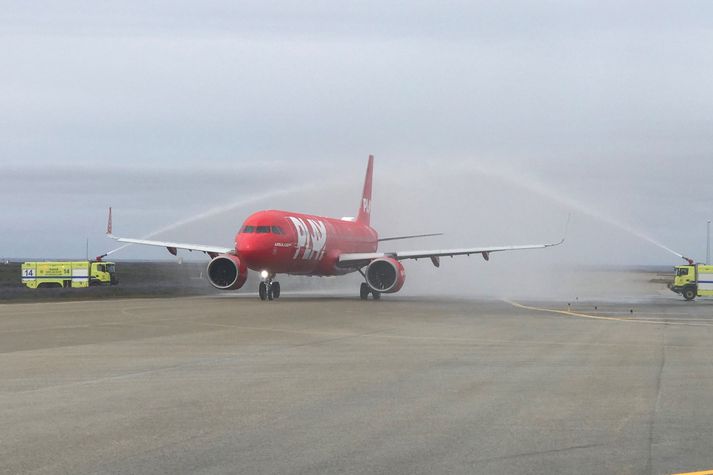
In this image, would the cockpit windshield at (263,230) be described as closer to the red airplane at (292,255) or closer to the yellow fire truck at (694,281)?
the red airplane at (292,255)

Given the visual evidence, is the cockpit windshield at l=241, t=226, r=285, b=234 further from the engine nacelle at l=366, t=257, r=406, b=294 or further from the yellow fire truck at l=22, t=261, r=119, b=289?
the yellow fire truck at l=22, t=261, r=119, b=289

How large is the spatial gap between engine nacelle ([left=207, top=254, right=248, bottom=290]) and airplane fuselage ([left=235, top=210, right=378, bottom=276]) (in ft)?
3.12

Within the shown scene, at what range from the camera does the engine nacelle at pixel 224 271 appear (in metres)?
45.3

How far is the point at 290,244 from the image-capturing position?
44.8 metres

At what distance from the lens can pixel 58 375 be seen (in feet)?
49.9

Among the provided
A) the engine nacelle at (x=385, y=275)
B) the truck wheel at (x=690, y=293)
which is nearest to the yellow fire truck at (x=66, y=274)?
the engine nacelle at (x=385, y=275)

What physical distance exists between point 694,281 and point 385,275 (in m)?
21.1

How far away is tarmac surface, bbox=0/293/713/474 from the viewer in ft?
29.2

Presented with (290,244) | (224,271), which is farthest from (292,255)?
(224,271)

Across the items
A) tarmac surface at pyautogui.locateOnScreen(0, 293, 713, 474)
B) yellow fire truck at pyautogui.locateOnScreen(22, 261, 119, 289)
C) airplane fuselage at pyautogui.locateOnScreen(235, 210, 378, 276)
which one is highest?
airplane fuselage at pyautogui.locateOnScreen(235, 210, 378, 276)

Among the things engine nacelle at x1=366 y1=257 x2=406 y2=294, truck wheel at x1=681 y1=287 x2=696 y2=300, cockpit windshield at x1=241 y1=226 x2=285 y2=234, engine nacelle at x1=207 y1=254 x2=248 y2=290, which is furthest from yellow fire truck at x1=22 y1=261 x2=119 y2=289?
truck wheel at x1=681 y1=287 x2=696 y2=300

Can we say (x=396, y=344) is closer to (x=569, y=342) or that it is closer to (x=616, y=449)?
(x=569, y=342)

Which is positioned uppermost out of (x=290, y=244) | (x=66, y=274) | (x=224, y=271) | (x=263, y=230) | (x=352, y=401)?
(x=263, y=230)

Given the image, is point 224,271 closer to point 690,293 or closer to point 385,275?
point 385,275
